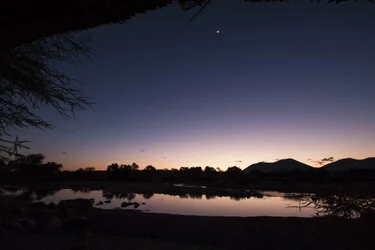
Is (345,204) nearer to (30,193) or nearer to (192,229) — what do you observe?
(192,229)

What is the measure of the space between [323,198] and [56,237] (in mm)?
9023

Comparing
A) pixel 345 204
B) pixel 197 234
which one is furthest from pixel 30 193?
pixel 345 204

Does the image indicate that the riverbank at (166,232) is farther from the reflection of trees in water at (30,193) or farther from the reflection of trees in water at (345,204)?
the reflection of trees in water at (30,193)

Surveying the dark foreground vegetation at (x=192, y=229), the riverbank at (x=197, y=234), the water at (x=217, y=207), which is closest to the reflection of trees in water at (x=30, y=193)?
the water at (x=217, y=207)

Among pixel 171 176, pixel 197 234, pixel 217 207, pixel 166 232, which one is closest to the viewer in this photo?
pixel 197 234

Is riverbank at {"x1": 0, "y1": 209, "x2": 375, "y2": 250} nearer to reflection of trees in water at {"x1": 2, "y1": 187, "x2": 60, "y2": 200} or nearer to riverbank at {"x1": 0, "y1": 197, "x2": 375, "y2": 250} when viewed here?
riverbank at {"x1": 0, "y1": 197, "x2": 375, "y2": 250}

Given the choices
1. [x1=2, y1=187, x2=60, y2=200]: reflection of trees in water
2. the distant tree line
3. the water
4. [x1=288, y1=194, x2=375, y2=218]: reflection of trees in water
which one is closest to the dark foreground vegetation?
[x1=288, y1=194, x2=375, y2=218]: reflection of trees in water

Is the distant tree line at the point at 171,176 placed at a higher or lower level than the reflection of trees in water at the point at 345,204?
higher

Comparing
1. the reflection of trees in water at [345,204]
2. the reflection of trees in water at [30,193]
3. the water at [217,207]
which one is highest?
the reflection of trees in water at [30,193]

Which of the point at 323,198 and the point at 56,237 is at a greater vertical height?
the point at 323,198

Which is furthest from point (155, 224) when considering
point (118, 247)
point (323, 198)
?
point (323, 198)

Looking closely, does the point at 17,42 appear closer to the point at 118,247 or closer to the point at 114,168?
the point at 118,247

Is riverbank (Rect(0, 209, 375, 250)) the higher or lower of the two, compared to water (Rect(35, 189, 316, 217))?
lower

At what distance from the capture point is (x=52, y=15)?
2.21 meters
